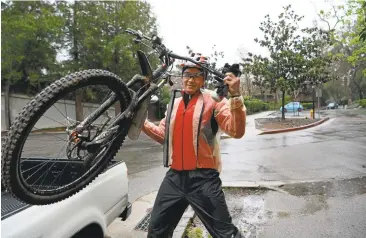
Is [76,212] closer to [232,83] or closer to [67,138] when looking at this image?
[67,138]

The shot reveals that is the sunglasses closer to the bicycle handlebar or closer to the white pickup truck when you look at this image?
the bicycle handlebar

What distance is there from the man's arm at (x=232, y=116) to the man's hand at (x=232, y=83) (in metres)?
0.06

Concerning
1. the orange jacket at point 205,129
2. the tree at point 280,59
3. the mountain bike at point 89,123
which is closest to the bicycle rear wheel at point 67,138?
the mountain bike at point 89,123

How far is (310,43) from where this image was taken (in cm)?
2031

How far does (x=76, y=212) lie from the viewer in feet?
7.76

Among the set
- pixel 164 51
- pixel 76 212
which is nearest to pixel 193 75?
pixel 164 51

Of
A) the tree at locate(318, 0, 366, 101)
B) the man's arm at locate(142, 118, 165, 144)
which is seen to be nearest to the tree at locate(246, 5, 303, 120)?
the tree at locate(318, 0, 366, 101)

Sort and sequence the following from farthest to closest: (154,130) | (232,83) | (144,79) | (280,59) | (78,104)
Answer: (280,59)
(78,104)
(154,130)
(144,79)
(232,83)

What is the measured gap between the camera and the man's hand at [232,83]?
7.24ft

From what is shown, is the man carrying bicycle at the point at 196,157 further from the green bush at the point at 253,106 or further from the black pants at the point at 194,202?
→ the green bush at the point at 253,106

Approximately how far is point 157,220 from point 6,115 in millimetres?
21516

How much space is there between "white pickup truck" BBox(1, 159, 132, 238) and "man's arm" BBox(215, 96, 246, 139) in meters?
1.23

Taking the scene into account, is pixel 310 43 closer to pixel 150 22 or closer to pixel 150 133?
pixel 150 22

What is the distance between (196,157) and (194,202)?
349mm
